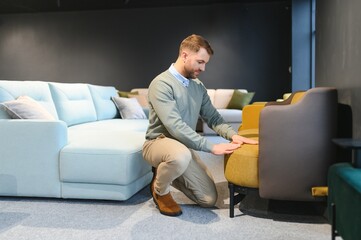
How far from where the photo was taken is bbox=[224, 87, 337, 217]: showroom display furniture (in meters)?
2.13

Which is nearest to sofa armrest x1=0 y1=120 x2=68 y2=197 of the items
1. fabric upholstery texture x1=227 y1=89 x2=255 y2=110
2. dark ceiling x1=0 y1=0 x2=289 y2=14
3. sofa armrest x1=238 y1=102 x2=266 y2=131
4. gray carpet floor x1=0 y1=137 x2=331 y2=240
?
gray carpet floor x1=0 y1=137 x2=331 y2=240

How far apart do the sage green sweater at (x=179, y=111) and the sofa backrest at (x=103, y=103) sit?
7.77 feet

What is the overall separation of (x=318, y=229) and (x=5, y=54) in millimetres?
9042

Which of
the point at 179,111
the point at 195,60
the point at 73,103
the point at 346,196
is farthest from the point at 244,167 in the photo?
the point at 73,103

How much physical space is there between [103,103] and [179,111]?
269cm

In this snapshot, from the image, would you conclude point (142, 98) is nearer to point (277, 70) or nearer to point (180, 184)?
point (277, 70)

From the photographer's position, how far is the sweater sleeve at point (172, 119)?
229 centimetres

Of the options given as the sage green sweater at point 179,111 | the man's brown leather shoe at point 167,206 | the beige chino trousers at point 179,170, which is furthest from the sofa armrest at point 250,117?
the man's brown leather shoe at point 167,206

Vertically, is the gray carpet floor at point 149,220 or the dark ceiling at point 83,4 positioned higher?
the dark ceiling at point 83,4

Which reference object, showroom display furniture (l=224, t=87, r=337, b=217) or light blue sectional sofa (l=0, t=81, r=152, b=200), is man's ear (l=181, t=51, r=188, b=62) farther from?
light blue sectional sofa (l=0, t=81, r=152, b=200)

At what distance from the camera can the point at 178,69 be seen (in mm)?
2494

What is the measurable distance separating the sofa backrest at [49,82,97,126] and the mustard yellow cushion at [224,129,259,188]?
6.88 feet

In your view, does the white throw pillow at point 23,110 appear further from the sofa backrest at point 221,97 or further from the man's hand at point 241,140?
the sofa backrest at point 221,97

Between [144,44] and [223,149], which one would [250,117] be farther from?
[144,44]
